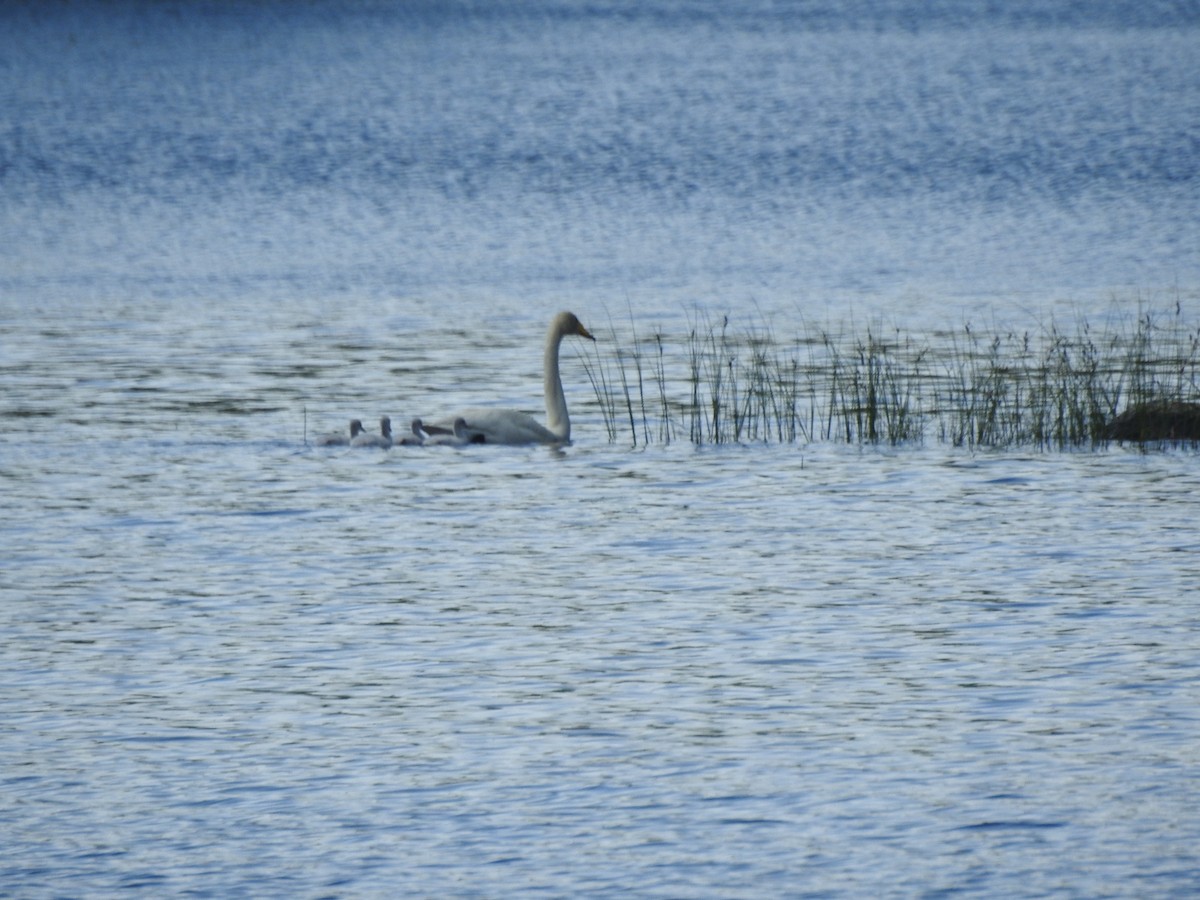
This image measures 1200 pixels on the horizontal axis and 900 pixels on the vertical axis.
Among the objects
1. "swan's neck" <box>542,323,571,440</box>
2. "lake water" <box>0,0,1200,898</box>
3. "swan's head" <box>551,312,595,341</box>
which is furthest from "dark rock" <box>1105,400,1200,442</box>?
"swan's head" <box>551,312,595,341</box>

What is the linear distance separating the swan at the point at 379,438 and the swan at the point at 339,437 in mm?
84

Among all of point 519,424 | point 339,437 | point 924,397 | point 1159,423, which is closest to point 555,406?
point 519,424

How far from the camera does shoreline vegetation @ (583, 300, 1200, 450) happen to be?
18.0 meters

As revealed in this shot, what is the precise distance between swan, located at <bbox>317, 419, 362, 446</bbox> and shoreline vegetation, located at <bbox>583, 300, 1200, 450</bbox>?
2105 mm

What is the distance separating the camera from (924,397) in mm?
20359

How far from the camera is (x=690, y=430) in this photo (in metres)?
18.7

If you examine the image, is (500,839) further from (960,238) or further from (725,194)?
(725,194)

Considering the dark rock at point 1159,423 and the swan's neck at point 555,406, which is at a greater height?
the swan's neck at point 555,406

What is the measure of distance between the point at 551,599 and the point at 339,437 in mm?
5885

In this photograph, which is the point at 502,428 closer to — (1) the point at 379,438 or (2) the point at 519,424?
(2) the point at 519,424

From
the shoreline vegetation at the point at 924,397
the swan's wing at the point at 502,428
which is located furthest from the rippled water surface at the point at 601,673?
the shoreline vegetation at the point at 924,397

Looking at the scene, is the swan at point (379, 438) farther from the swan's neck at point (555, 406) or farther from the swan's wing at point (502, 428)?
the swan's neck at point (555, 406)

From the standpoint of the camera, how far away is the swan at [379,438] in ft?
58.9

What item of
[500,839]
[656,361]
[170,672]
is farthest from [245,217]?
[500,839]
